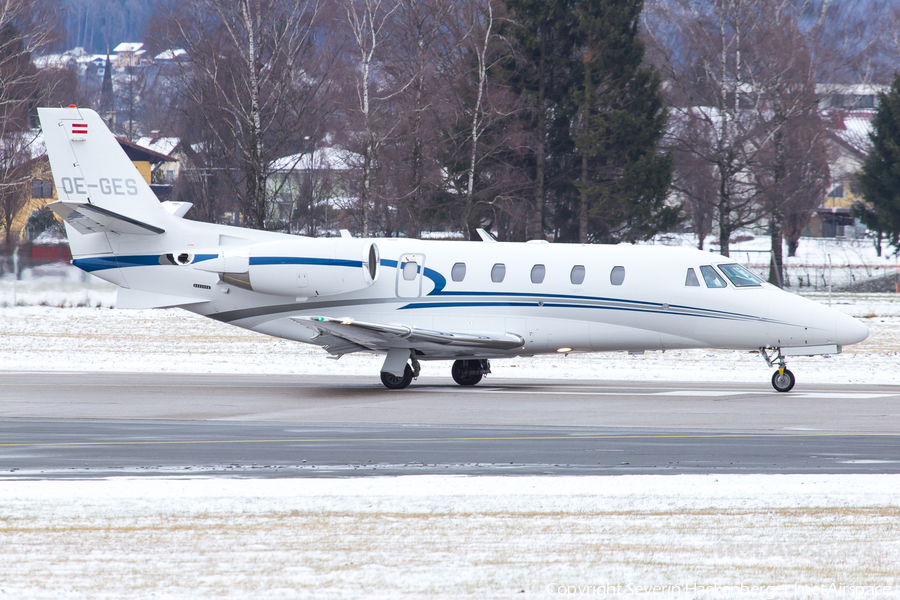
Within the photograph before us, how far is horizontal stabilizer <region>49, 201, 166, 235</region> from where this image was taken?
1961 centimetres

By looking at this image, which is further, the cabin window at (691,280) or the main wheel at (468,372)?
the main wheel at (468,372)

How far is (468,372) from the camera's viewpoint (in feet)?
68.3

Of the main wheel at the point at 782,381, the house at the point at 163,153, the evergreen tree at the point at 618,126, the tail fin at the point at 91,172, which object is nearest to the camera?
the main wheel at the point at 782,381

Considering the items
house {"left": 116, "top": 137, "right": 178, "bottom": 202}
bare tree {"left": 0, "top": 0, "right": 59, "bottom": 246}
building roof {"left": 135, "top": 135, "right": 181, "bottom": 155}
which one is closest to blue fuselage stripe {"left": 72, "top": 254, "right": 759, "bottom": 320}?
bare tree {"left": 0, "top": 0, "right": 59, "bottom": 246}

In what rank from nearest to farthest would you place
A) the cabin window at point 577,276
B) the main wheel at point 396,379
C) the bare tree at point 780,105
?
the cabin window at point 577,276 → the main wheel at point 396,379 → the bare tree at point 780,105

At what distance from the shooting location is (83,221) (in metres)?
20.3

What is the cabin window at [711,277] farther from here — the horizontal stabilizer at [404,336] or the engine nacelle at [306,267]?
the engine nacelle at [306,267]

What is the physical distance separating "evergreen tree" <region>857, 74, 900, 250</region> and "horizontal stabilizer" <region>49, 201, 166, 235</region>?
41136 mm

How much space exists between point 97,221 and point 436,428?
32.0ft

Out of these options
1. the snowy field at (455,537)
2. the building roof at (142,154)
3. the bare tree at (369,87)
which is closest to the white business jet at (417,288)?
the snowy field at (455,537)

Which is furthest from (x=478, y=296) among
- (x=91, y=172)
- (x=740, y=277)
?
(x=91, y=172)

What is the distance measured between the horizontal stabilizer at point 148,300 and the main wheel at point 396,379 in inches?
165

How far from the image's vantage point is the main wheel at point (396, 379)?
776 inches

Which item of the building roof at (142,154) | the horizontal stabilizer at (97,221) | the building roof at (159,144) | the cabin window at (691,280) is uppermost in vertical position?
the building roof at (159,144)
